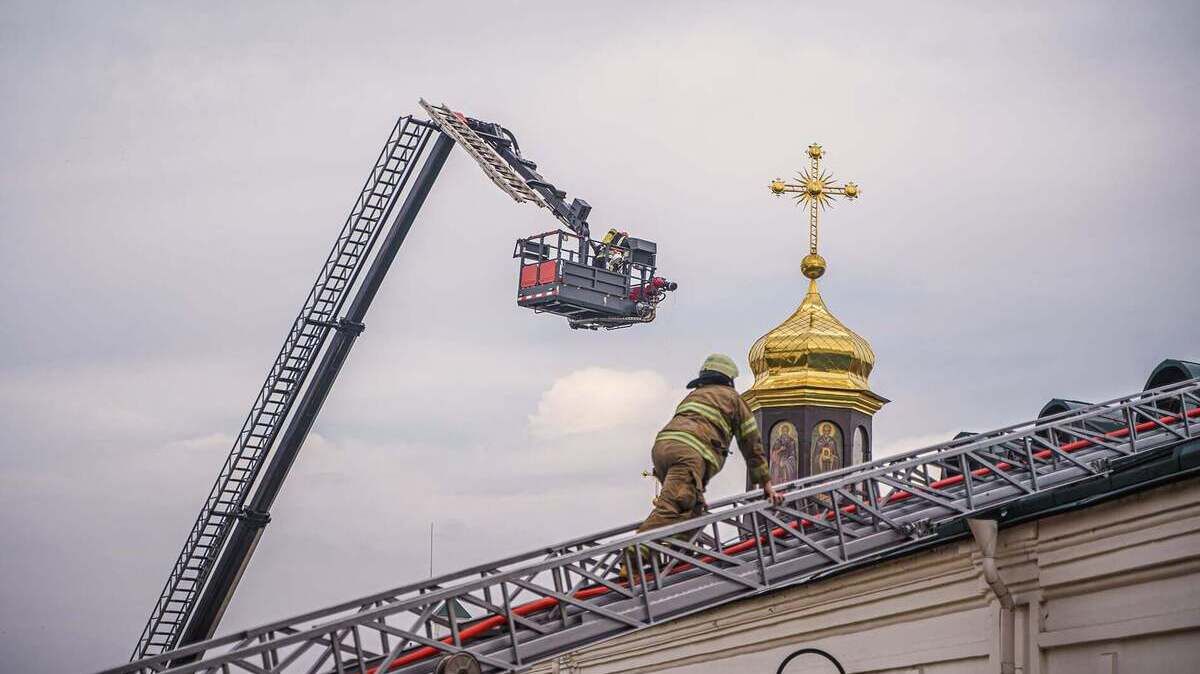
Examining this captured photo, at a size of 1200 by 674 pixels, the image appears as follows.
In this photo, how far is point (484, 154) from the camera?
32281 mm

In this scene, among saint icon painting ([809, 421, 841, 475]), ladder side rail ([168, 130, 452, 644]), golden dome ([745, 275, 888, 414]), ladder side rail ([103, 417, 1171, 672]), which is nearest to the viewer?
ladder side rail ([103, 417, 1171, 672])

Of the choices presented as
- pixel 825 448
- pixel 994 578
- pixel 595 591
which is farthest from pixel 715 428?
pixel 825 448

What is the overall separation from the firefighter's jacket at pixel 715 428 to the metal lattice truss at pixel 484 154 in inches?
796

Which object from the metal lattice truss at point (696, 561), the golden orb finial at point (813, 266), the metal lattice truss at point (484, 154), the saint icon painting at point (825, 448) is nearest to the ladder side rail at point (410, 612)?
the metal lattice truss at point (696, 561)

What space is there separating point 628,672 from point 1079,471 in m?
6.06

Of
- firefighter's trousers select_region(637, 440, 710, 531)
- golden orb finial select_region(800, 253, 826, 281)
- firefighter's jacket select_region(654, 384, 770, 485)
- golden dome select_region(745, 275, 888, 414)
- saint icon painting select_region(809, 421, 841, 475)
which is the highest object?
golden orb finial select_region(800, 253, 826, 281)

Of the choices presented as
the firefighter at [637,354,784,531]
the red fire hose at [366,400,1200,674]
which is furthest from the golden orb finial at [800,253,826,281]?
the firefighter at [637,354,784,531]

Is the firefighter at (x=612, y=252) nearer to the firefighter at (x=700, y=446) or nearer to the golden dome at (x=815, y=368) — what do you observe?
the golden dome at (x=815, y=368)

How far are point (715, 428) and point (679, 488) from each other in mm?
534

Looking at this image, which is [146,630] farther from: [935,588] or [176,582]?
[935,588]

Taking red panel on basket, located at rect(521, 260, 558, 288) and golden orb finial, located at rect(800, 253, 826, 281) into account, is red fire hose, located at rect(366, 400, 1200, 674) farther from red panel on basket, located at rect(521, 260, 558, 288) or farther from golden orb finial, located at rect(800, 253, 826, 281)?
red panel on basket, located at rect(521, 260, 558, 288)

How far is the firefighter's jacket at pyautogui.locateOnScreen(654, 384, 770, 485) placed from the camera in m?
11.6

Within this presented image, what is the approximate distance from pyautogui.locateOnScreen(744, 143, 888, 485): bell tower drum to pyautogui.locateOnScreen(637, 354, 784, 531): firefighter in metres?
14.1

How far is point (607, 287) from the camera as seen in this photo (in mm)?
30281
